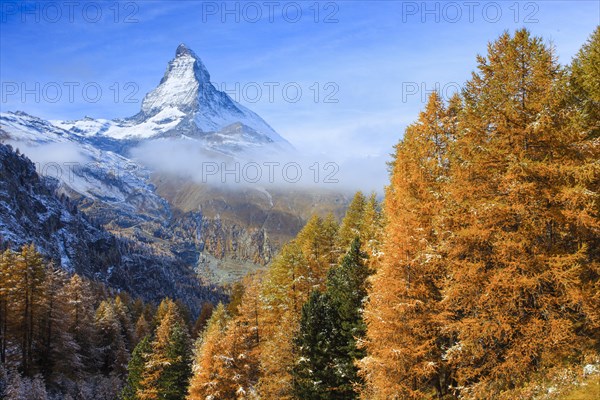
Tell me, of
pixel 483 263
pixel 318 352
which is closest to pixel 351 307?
pixel 318 352

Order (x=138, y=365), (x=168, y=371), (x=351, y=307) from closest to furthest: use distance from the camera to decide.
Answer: (x=351, y=307), (x=168, y=371), (x=138, y=365)

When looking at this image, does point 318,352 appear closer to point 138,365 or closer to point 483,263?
point 483,263

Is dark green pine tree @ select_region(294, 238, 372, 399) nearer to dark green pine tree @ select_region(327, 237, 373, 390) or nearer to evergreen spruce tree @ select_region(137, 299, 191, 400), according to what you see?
dark green pine tree @ select_region(327, 237, 373, 390)

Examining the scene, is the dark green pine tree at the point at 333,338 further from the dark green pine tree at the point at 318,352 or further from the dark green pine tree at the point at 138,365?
the dark green pine tree at the point at 138,365

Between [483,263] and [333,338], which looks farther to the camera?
[333,338]

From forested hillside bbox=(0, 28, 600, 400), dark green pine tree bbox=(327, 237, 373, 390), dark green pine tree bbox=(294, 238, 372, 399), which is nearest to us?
forested hillside bbox=(0, 28, 600, 400)

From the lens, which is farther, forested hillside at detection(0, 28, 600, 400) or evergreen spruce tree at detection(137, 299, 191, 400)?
evergreen spruce tree at detection(137, 299, 191, 400)

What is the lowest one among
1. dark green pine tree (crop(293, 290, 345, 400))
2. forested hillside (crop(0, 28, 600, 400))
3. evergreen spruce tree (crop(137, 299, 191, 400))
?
evergreen spruce tree (crop(137, 299, 191, 400))

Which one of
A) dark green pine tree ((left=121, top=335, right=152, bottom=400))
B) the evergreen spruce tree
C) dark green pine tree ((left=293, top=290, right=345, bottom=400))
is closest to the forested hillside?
dark green pine tree ((left=293, top=290, right=345, bottom=400))

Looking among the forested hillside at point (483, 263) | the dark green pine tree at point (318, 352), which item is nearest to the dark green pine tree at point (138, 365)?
the forested hillside at point (483, 263)

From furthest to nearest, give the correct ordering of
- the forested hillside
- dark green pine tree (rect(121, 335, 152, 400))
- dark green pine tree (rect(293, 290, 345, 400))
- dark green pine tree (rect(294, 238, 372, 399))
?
dark green pine tree (rect(121, 335, 152, 400)) < dark green pine tree (rect(293, 290, 345, 400)) < dark green pine tree (rect(294, 238, 372, 399)) < the forested hillside

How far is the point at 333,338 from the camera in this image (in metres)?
29.7

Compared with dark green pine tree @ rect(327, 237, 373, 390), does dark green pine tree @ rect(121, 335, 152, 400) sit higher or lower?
lower

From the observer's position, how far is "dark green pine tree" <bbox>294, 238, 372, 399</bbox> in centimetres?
2858
